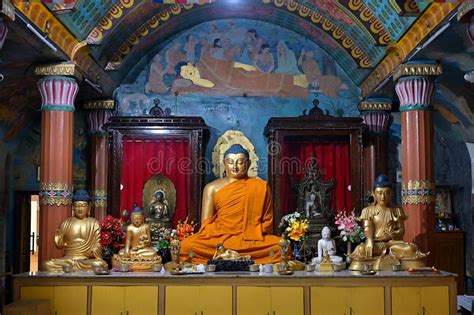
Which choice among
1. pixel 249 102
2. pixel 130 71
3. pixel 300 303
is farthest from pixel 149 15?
pixel 300 303

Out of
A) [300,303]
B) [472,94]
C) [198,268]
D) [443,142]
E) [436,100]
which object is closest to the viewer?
[300,303]

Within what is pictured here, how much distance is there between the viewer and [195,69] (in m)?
16.0

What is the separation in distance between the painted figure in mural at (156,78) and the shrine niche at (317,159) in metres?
2.69

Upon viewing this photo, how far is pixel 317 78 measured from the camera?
16.1 metres

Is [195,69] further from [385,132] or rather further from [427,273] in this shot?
[427,273]

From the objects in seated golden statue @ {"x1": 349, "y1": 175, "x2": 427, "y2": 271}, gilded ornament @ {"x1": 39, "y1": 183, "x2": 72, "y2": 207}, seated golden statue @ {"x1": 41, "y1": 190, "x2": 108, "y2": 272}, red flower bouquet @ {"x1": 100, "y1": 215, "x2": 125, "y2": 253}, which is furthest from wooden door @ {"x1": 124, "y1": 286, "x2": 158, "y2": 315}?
red flower bouquet @ {"x1": 100, "y1": 215, "x2": 125, "y2": 253}

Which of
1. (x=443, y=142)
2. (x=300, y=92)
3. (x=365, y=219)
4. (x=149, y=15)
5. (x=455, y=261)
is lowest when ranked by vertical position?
(x=455, y=261)

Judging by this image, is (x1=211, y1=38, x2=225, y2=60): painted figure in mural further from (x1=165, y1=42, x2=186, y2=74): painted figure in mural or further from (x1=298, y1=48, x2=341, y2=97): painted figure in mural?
(x1=298, y1=48, x2=341, y2=97): painted figure in mural

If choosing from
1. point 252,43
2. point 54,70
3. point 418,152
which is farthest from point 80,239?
point 252,43

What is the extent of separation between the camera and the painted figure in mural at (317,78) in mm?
16062

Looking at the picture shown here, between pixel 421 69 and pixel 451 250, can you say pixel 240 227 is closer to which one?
pixel 421 69

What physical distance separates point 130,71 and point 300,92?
13.1 ft

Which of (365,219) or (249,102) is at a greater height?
(249,102)

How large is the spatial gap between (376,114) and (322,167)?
5.76 feet
